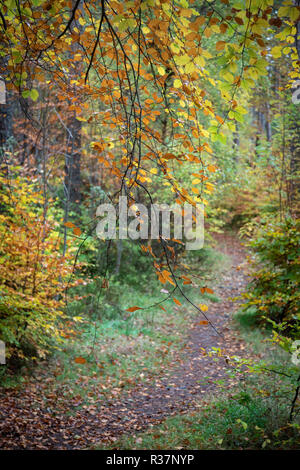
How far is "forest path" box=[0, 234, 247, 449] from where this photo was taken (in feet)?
12.8

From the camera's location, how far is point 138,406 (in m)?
4.83

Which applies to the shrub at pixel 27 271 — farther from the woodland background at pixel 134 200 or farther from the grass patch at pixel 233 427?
the grass patch at pixel 233 427

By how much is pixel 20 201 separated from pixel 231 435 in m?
4.00

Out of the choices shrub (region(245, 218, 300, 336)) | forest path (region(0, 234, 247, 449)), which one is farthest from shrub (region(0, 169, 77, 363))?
shrub (region(245, 218, 300, 336))

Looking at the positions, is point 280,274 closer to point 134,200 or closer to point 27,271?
point 27,271

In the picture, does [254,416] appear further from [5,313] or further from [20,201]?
[20,201]

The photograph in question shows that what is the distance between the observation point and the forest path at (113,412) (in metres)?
3.90

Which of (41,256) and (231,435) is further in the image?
(41,256)

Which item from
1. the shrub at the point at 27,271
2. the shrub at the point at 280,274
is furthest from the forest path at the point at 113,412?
the shrub at the point at 280,274

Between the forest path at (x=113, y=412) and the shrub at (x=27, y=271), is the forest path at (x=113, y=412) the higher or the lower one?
the lower one

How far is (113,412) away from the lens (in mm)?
4680

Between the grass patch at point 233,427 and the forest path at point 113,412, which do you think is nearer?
the grass patch at point 233,427

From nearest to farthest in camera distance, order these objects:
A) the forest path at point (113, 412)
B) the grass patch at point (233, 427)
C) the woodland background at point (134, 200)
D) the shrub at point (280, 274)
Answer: the woodland background at point (134, 200) < the grass patch at point (233, 427) < the forest path at point (113, 412) < the shrub at point (280, 274)

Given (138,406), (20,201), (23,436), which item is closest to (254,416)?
(138,406)
